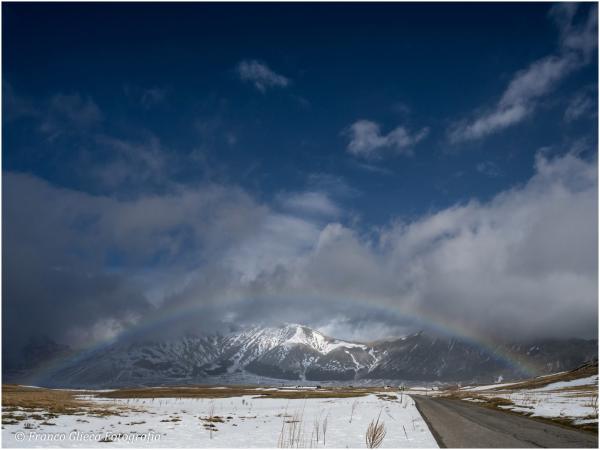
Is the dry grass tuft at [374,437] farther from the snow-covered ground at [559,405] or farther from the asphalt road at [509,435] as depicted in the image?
the snow-covered ground at [559,405]

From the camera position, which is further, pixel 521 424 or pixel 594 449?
pixel 521 424

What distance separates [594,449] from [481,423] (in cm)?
1174

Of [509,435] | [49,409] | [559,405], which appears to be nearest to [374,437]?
[509,435]

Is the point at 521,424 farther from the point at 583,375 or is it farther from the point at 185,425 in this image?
the point at 583,375

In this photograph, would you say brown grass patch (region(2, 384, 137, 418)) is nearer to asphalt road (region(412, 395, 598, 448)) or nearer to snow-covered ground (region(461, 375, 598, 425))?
asphalt road (region(412, 395, 598, 448))

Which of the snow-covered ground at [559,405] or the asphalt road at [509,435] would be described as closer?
the asphalt road at [509,435]

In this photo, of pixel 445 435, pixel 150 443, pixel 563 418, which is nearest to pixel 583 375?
pixel 563 418

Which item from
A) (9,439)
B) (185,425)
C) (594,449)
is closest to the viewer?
(594,449)

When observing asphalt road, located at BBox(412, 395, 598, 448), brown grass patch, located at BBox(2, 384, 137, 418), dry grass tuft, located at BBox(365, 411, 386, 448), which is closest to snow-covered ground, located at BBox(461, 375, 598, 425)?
asphalt road, located at BBox(412, 395, 598, 448)

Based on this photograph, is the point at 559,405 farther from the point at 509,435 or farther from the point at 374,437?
the point at 374,437

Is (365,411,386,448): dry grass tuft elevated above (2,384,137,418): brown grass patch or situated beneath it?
elevated above

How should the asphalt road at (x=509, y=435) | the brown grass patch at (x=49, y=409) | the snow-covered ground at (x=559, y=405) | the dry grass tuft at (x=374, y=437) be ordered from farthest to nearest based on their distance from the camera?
the brown grass patch at (x=49, y=409) → the snow-covered ground at (x=559, y=405) → the asphalt road at (x=509, y=435) → the dry grass tuft at (x=374, y=437)

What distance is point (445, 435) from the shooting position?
23469mm

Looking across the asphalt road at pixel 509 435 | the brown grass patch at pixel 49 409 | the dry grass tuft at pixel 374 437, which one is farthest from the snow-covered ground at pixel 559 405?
the brown grass patch at pixel 49 409
